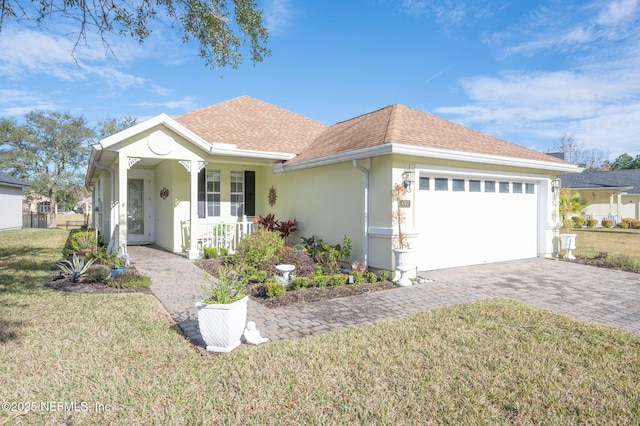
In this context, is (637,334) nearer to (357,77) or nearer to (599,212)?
(357,77)

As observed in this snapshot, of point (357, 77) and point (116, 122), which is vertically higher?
point (116, 122)

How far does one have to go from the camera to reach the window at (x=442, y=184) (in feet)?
29.3

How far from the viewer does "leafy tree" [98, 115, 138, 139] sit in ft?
121

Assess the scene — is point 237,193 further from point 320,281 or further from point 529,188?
point 529,188

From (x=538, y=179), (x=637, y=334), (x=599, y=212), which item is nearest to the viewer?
(x=637, y=334)

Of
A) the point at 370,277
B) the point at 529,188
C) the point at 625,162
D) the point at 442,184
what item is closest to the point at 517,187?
the point at 529,188

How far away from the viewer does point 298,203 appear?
11141 millimetres

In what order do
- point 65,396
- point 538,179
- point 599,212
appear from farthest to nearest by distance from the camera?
1. point 599,212
2. point 538,179
3. point 65,396

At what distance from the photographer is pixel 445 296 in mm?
6613

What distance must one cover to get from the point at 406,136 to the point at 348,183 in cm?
181

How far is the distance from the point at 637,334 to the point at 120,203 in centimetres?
1107

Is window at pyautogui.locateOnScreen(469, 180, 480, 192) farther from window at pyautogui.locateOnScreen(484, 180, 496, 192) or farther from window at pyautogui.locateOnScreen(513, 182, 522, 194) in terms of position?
window at pyautogui.locateOnScreen(513, 182, 522, 194)

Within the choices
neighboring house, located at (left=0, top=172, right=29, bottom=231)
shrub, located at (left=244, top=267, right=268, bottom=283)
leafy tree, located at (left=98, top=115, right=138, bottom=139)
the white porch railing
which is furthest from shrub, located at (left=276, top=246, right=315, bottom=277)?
leafy tree, located at (left=98, top=115, right=138, bottom=139)

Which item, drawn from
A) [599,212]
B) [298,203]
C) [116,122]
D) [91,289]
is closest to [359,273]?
[298,203]
